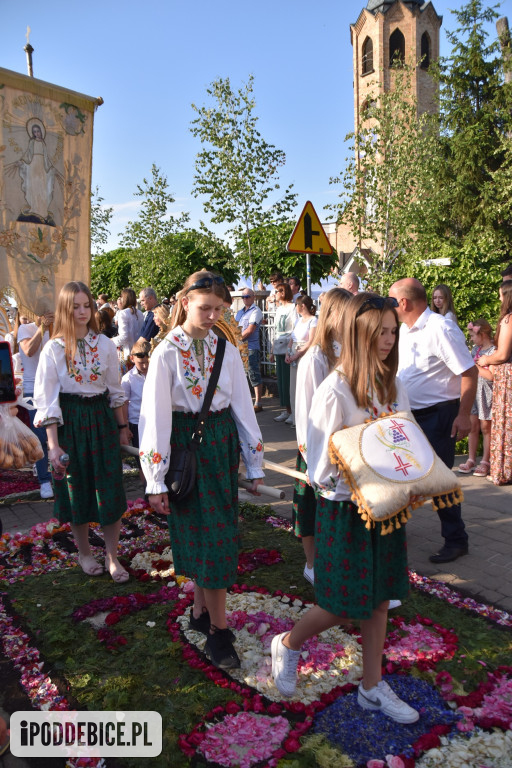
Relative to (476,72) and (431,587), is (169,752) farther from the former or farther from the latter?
(476,72)

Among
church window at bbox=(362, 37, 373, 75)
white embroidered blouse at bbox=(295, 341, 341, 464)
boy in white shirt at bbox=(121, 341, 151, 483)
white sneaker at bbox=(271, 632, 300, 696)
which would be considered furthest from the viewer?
church window at bbox=(362, 37, 373, 75)

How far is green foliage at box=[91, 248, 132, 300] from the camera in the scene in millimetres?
36594

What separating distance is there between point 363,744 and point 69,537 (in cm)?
345

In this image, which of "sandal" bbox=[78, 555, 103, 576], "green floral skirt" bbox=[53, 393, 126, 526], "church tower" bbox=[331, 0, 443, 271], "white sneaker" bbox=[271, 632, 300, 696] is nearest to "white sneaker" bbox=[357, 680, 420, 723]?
"white sneaker" bbox=[271, 632, 300, 696]

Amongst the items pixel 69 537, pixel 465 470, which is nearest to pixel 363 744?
pixel 69 537

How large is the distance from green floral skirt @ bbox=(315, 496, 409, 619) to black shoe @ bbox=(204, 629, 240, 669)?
2.70 feet

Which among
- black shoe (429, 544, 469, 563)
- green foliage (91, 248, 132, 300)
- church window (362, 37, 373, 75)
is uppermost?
church window (362, 37, 373, 75)

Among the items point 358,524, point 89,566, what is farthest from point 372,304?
Result: point 89,566

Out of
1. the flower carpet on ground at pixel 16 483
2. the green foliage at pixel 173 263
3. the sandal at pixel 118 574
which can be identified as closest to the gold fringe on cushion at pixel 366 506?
the sandal at pixel 118 574

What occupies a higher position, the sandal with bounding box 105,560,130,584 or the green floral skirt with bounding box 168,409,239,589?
the green floral skirt with bounding box 168,409,239,589

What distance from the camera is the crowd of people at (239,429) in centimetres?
262

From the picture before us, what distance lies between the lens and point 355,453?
96.5 inches

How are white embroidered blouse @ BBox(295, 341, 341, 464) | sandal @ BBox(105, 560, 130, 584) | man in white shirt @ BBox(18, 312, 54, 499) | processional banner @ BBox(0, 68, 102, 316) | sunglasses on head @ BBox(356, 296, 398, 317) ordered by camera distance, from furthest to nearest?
man in white shirt @ BBox(18, 312, 54, 499)
processional banner @ BBox(0, 68, 102, 316)
sandal @ BBox(105, 560, 130, 584)
white embroidered blouse @ BBox(295, 341, 341, 464)
sunglasses on head @ BBox(356, 296, 398, 317)

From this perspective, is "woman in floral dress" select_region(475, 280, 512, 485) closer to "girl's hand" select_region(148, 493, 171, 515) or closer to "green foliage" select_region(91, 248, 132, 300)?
"girl's hand" select_region(148, 493, 171, 515)
